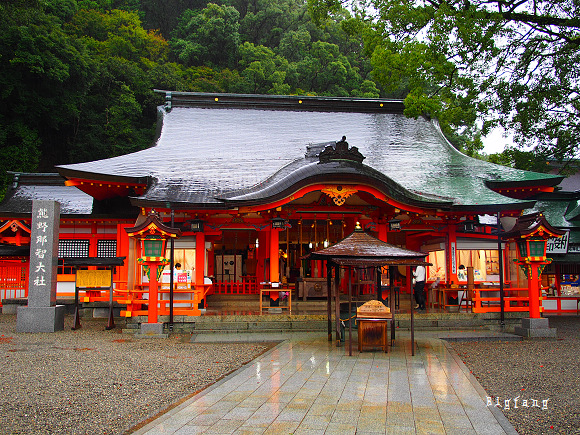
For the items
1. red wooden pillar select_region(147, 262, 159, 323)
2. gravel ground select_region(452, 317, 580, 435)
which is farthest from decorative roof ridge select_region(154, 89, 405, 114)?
gravel ground select_region(452, 317, 580, 435)

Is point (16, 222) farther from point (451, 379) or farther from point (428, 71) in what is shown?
point (451, 379)

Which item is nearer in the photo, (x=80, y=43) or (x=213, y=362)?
(x=213, y=362)

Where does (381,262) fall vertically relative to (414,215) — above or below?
below

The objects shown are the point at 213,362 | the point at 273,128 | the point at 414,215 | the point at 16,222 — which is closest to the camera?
the point at 213,362

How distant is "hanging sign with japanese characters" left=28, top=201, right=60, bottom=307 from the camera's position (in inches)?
481

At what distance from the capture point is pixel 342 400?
18.9 ft

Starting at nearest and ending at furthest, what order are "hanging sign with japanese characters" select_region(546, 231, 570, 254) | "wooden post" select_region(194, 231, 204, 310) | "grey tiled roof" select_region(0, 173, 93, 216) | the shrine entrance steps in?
the shrine entrance steps
"wooden post" select_region(194, 231, 204, 310)
"grey tiled roof" select_region(0, 173, 93, 216)
"hanging sign with japanese characters" select_region(546, 231, 570, 254)

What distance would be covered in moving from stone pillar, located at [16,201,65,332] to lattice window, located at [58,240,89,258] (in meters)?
5.11

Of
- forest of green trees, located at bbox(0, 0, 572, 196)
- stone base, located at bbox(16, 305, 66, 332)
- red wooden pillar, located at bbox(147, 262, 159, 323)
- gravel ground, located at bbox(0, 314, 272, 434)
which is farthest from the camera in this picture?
forest of green trees, located at bbox(0, 0, 572, 196)

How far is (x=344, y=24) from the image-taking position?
1467 cm

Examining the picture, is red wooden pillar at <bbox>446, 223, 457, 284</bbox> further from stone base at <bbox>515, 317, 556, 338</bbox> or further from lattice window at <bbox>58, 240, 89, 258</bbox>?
lattice window at <bbox>58, 240, 89, 258</bbox>

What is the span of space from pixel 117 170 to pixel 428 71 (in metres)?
9.85

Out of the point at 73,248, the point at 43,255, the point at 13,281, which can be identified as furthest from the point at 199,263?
the point at 13,281

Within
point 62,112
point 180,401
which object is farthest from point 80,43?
point 180,401
